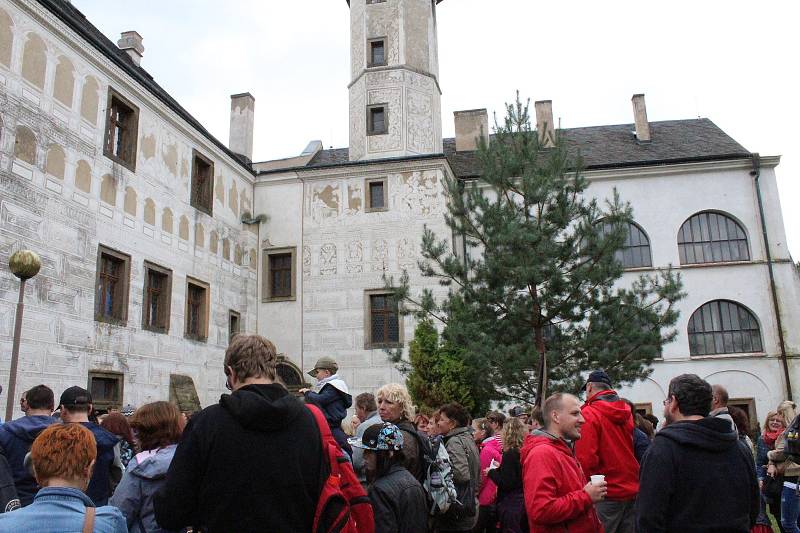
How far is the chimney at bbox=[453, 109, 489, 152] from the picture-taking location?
27.7m

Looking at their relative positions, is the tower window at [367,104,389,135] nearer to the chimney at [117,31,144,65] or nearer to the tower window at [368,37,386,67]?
the tower window at [368,37,386,67]

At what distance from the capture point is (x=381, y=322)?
20.4m

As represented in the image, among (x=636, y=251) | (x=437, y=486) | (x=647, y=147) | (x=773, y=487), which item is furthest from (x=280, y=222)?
(x=437, y=486)

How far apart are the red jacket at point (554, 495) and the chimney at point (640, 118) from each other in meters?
24.7

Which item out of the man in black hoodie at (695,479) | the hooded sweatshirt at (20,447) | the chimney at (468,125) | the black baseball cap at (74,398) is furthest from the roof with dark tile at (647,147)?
the man in black hoodie at (695,479)

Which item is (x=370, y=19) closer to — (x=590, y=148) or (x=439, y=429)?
(x=590, y=148)

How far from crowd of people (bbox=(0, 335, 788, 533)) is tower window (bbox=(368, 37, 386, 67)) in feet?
61.5

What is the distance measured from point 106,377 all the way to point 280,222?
8.50m

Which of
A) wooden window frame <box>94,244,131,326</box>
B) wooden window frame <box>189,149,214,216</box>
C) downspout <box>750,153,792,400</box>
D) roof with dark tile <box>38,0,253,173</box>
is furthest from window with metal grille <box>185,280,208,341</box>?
downspout <box>750,153,792,400</box>

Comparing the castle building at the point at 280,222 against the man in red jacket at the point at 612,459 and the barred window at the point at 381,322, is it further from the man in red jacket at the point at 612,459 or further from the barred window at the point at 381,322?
the man in red jacket at the point at 612,459

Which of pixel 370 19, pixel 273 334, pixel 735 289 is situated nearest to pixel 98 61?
pixel 273 334

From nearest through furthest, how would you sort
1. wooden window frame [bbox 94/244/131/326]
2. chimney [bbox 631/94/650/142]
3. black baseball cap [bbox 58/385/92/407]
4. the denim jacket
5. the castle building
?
the denim jacket → black baseball cap [bbox 58/385/92/407] → the castle building → wooden window frame [bbox 94/244/131/326] → chimney [bbox 631/94/650/142]

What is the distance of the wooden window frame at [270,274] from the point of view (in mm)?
21031

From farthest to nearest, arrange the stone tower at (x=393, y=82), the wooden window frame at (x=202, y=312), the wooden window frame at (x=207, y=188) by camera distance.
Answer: the stone tower at (x=393, y=82), the wooden window frame at (x=207, y=188), the wooden window frame at (x=202, y=312)
